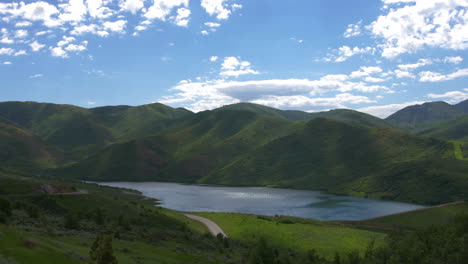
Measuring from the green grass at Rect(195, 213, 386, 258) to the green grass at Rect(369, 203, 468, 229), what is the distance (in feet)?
105

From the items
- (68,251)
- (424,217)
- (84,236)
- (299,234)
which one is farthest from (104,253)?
(424,217)

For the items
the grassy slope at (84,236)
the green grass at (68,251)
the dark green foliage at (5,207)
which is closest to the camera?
the green grass at (68,251)

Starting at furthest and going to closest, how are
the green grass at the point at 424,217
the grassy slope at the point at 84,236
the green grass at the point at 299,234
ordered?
the green grass at the point at 424,217, the green grass at the point at 299,234, the grassy slope at the point at 84,236

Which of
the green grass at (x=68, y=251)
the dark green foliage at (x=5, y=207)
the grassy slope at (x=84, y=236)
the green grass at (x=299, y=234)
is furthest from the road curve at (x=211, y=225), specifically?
the dark green foliage at (x=5, y=207)

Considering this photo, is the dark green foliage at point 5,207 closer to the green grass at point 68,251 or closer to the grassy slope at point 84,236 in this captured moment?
the grassy slope at point 84,236

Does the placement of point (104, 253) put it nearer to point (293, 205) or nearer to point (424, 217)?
point (424, 217)

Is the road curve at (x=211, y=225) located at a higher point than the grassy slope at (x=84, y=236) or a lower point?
lower

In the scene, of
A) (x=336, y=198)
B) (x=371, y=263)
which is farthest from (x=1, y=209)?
(x=336, y=198)

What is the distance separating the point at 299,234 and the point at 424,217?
64114mm

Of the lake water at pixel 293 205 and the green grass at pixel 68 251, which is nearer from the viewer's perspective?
the green grass at pixel 68 251

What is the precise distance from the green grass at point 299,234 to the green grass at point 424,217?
31955 mm

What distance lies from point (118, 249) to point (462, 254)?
4530 cm

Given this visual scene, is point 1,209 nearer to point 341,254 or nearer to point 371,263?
point 371,263

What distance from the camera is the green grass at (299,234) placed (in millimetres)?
81438
